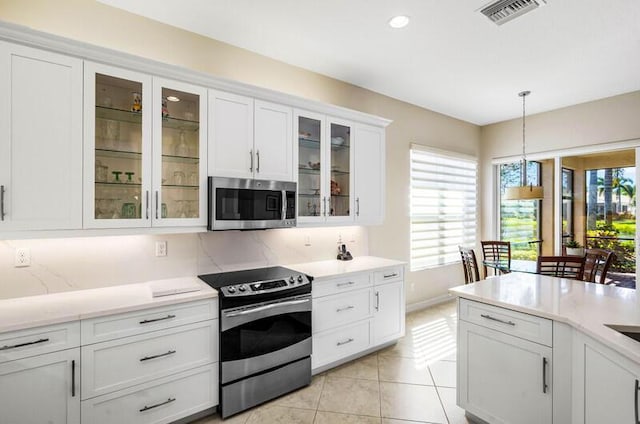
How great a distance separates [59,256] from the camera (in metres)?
2.29

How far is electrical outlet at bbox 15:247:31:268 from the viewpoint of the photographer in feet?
7.08

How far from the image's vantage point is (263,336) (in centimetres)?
250

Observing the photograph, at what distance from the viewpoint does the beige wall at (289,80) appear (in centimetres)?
234

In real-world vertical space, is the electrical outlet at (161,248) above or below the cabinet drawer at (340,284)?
above

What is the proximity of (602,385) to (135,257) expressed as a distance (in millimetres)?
2984

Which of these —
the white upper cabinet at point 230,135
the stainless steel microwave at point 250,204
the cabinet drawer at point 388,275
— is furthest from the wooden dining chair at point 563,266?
the white upper cabinet at point 230,135

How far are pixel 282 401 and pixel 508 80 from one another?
4.13m

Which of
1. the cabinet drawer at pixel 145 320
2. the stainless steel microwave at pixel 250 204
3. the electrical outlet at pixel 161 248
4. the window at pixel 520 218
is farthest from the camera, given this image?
the window at pixel 520 218

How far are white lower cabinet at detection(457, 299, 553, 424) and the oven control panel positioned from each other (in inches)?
49.4

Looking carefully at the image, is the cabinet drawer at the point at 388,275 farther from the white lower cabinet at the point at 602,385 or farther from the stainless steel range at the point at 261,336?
the white lower cabinet at the point at 602,385

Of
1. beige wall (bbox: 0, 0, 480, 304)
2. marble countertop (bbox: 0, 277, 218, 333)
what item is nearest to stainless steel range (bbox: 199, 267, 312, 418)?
marble countertop (bbox: 0, 277, 218, 333)

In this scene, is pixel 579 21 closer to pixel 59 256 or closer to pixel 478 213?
pixel 478 213

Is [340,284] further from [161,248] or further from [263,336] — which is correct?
[161,248]

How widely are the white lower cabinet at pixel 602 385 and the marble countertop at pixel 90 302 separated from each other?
7.19 ft
